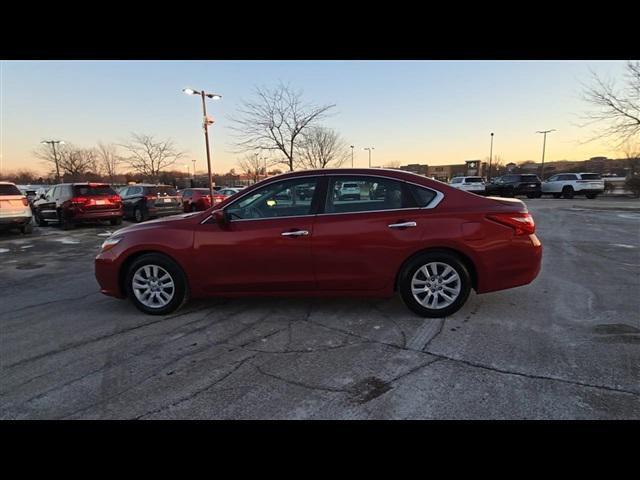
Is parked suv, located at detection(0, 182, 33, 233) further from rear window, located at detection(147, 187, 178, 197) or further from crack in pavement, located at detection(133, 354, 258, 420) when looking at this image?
crack in pavement, located at detection(133, 354, 258, 420)

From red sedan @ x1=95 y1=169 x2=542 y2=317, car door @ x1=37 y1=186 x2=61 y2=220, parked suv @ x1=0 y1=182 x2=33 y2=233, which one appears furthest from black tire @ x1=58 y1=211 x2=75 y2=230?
red sedan @ x1=95 y1=169 x2=542 y2=317

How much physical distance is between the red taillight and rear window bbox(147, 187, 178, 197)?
589 inches

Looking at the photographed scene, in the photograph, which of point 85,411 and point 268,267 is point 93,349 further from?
point 268,267

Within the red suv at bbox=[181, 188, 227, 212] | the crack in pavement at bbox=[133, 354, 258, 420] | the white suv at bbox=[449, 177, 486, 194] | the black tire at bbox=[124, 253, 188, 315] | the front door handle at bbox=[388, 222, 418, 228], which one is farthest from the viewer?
the white suv at bbox=[449, 177, 486, 194]

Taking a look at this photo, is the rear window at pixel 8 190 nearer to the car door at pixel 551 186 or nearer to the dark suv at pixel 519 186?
the dark suv at pixel 519 186

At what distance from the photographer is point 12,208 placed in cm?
1203

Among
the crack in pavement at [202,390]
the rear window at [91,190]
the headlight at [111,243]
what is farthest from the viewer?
the rear window at [91,190]

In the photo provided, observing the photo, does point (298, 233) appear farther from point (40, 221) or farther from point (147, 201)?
point (40, 221)

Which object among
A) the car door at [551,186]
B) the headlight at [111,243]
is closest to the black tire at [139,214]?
the headlight at [111,243]

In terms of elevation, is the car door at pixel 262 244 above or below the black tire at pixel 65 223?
above

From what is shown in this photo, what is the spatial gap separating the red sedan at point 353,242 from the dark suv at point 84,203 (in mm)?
11268

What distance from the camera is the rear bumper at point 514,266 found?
4.18 meters

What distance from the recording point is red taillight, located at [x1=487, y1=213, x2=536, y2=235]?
13.7ft

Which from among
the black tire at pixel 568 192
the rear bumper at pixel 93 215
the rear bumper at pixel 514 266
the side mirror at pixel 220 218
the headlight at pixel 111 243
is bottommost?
the black tire at pixel 568 192
